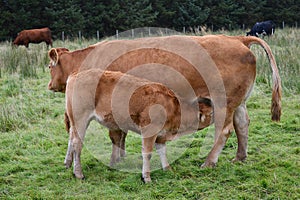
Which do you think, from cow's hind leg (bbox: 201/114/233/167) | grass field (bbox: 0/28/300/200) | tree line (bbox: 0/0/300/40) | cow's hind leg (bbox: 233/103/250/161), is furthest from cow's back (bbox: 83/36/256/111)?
tree line (bbox: 0/0/300/40)

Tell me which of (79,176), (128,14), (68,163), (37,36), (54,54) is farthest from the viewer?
(128,14)

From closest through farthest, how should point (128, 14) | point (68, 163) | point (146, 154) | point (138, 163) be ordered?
point (146, 154) → point (68, 163) → point (138, 163) → point (128, 14)

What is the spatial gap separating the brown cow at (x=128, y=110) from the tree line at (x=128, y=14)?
22.2 meters

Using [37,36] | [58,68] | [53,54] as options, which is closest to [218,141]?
[58,68]

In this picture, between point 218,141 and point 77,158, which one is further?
point 218,141

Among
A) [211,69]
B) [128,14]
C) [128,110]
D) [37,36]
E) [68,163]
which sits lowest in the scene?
[37,36]

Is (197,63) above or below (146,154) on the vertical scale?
above

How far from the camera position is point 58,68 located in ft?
19.8

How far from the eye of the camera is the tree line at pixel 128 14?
28.0m

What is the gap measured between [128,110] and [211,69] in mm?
1105

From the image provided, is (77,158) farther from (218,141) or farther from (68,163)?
(218,141)

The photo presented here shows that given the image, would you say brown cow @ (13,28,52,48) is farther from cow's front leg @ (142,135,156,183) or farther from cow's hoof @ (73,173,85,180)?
cow's front leg @ (142,135,156,183)

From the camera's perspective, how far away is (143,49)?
546 centimetres

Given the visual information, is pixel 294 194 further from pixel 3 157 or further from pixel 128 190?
pixel 3 157
